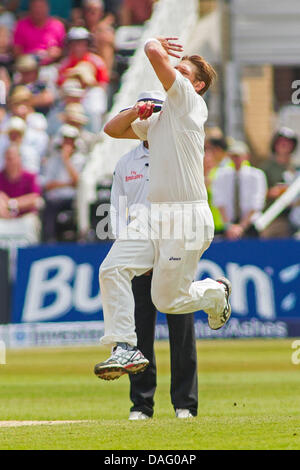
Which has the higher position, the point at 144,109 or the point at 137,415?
the point at 144,109

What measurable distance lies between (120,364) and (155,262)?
800mm

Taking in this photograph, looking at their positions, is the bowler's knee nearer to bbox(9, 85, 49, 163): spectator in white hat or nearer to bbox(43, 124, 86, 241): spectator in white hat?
bbox(43, 124, 86, 241): spectator in white hat

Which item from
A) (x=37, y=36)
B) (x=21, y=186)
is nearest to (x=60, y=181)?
(x=21, y=186)

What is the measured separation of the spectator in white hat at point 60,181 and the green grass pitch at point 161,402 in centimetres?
199

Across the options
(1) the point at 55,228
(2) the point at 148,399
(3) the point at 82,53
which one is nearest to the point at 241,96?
(3) the point at 82,53

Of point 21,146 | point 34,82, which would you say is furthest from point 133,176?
point 34,82

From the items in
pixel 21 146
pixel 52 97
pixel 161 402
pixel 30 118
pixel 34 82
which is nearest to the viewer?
pixel 161 402

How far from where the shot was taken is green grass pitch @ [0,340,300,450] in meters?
7.04

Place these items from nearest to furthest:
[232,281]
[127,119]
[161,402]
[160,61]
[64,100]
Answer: [160,61] → [127,119] → [161,402] → [232,281] → [64,100]

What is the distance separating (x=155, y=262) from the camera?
7.83 m

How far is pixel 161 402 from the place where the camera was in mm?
10469

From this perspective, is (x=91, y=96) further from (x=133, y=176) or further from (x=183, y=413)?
(x=183, y=413)

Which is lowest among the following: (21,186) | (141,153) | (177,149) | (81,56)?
(177,149)

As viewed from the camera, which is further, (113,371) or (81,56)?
(81,56)
